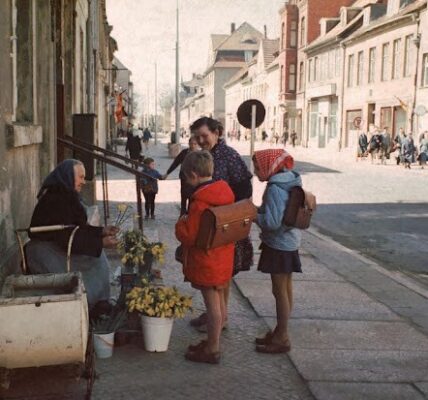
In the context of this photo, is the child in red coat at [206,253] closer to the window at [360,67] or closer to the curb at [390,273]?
the curb at [390,273]

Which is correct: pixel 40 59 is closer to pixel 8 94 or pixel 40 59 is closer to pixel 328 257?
pixel 8 94

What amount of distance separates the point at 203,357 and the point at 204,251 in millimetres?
808

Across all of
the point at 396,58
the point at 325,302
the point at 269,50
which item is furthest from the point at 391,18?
the point at 269,50

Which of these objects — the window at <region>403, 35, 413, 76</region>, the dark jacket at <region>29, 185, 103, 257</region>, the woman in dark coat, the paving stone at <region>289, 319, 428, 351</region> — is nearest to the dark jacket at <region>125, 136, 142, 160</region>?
the window at <region>403, 35, 413, 76</region>

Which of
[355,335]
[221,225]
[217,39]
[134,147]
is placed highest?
[217,39]

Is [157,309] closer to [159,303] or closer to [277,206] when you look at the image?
[159,303]

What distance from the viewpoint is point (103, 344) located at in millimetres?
4730

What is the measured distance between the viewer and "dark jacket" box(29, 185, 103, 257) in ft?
16.0

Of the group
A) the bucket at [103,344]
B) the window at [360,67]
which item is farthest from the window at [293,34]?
the bucket at [103,344]

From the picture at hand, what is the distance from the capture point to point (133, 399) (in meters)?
4.04

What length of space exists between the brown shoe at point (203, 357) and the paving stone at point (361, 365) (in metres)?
0.60

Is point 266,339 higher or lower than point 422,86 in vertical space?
lower

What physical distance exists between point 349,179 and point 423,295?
1620 centimetres

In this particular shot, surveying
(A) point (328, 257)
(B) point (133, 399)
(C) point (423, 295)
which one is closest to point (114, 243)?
(B) point (133, 399)
